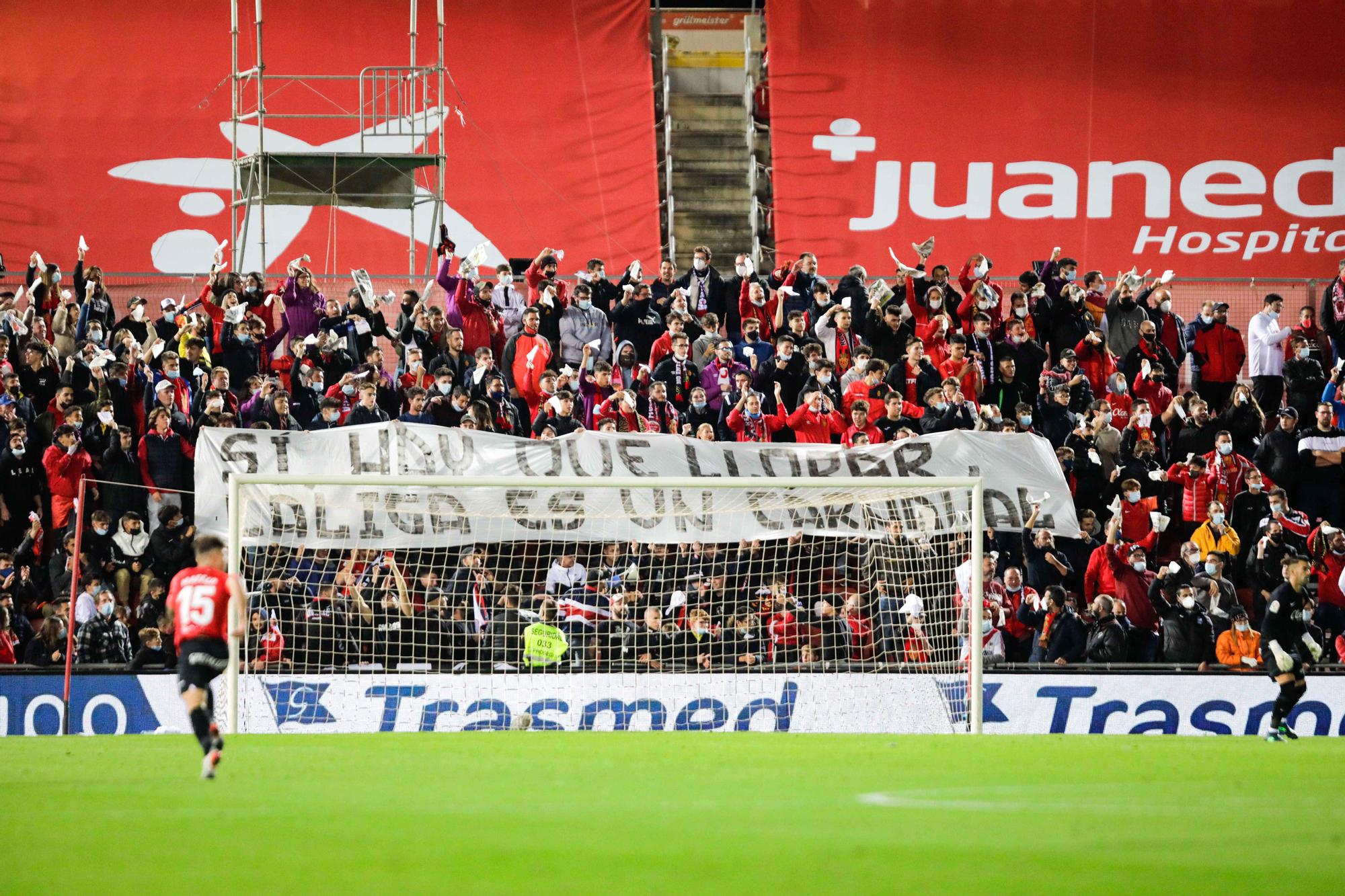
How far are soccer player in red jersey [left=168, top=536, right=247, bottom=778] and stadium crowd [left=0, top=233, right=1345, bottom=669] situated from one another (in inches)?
243

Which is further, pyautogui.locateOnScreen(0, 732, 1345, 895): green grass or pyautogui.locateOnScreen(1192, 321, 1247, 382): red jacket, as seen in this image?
pyautogui.locateOnScreen(1192, 321, 1247, 382): red jacket

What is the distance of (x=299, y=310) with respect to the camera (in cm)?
1969

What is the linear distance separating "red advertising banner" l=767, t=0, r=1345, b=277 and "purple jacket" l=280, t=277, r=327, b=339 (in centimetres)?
900

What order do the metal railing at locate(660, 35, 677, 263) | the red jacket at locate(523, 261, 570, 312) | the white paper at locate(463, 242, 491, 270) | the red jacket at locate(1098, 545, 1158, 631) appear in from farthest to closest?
the metal railing at locate(660, 35, 677, 263) < the red jacket at locate(523, 261, 570, 312) < the white paper at locate(463, 242, 491, 270) < the red jacket at locate(1098, 545, 1158, 631)

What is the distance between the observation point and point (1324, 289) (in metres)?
21.5

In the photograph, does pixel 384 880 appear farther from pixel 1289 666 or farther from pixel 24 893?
pixel 1289 666

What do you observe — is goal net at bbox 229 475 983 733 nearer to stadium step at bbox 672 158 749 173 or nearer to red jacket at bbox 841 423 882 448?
red jacket at bbox 841 423 882 448

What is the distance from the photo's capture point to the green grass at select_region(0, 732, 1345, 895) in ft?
20.2

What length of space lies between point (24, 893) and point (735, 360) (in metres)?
14.8

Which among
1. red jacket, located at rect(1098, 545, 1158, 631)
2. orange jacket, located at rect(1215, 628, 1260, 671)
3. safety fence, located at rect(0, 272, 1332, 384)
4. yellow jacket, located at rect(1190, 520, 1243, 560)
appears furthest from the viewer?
safety fence, located at rect(0, 272, 1332, 384)

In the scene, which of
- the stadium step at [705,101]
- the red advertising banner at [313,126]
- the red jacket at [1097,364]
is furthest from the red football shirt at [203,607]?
the stadium step at [705,101]

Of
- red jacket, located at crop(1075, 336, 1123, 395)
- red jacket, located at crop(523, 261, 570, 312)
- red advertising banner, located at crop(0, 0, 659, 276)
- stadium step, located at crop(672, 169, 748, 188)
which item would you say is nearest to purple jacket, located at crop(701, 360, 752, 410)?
red jacket, located at crop(523, 261, 570, 312)

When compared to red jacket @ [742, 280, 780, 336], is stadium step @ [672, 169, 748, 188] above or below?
above

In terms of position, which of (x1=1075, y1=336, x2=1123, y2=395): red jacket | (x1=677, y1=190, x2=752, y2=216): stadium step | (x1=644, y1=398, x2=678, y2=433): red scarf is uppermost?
(x1=677, y1=190, x2=752, y2=216): stadium step
